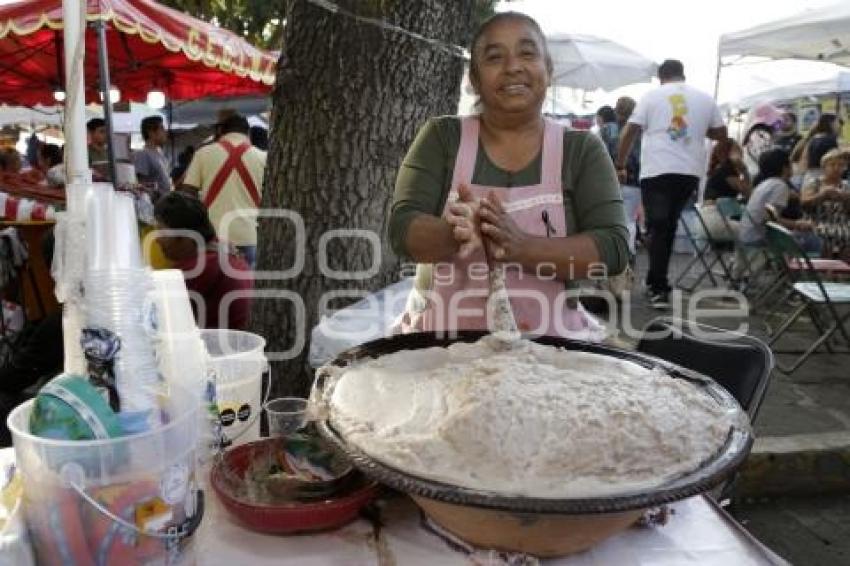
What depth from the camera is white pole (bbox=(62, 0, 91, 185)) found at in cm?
104

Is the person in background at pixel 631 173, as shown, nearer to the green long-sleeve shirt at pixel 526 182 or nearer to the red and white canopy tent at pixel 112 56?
the red and white canopy tent at pixel 112 56

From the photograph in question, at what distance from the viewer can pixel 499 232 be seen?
4.37ft

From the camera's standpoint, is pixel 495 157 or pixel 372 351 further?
pixel 495 157

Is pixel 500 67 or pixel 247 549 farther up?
pixel 500 67

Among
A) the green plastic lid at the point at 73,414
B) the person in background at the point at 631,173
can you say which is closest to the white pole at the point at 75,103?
the green plastic lid at the point at 73,414

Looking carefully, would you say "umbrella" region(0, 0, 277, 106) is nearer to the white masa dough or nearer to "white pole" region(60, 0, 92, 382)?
"white pole" region(60, 0, 92, 382)

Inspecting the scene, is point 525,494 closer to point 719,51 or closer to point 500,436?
point 500,436

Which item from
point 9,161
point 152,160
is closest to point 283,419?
point 152,160

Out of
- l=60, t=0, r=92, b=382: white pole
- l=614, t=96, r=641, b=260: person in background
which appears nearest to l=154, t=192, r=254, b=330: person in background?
l=60, t=0, r=92, b=382: white pole

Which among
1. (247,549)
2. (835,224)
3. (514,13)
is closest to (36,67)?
(514,13)

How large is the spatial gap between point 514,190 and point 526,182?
41mm

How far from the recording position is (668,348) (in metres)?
2.03

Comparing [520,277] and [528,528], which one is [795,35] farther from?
[528,528]

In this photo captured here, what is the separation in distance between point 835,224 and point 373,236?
204 inches
